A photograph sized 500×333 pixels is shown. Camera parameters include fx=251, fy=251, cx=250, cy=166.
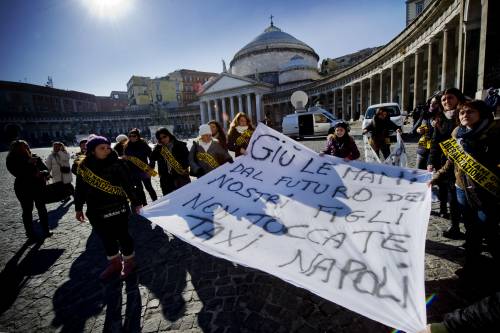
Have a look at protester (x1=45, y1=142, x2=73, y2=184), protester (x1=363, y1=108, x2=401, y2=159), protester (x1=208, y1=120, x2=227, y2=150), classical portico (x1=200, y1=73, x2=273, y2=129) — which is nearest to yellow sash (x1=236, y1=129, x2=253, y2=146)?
protester (x1=208, y1=120, x2=227, y2=150)

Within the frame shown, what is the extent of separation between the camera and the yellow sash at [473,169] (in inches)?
90.9

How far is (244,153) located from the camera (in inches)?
159

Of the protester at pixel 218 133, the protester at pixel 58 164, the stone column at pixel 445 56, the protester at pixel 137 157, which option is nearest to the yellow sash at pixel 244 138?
the protester at pixel 218 133

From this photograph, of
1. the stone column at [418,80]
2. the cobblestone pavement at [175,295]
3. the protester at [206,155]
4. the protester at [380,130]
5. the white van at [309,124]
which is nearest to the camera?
the cobblestone pavement at [175,295]

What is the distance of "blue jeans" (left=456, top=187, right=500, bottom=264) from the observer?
2395 mm

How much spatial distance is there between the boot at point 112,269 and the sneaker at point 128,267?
3.8 inches

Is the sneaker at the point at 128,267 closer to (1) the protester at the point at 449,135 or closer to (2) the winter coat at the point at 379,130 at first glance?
(1) the protester at the point at 449,135

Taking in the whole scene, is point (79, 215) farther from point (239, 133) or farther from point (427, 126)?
point (427, 126)

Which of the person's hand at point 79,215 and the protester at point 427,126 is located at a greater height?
the protester at point 427,126

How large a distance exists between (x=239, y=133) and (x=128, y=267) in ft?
10.0

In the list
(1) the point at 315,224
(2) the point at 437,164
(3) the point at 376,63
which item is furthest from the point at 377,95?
(1) the point at 315,224

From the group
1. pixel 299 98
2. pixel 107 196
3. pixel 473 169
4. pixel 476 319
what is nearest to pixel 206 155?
pixel 107 196

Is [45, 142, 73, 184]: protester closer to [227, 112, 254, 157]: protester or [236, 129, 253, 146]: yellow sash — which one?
[227, 112, 254, 157]: protester

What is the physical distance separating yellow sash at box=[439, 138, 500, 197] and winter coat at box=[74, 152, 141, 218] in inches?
150
